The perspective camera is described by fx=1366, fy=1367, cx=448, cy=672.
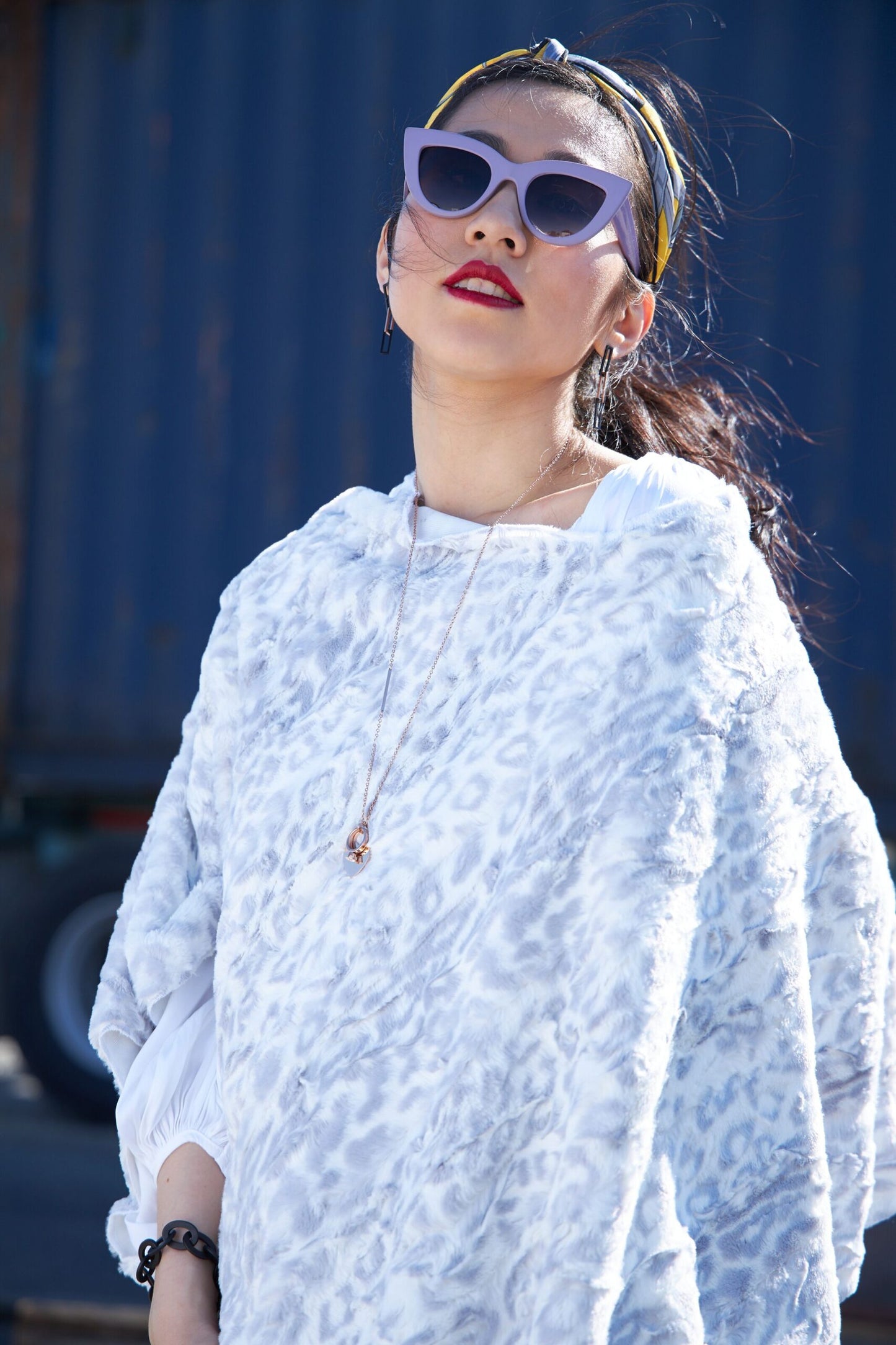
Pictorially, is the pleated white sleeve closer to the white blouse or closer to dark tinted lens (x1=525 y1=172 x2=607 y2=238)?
the white blouse

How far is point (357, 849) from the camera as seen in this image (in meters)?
1.13

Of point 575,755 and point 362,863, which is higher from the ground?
point 575,755

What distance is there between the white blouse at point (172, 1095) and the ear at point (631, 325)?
15 centimetres

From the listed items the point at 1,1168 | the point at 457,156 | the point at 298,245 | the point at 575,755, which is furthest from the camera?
the point at 298,245

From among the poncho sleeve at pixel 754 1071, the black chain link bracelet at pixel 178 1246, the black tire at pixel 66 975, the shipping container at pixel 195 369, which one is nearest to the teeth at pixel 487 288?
the poncho sleeve at pixel 754 1071

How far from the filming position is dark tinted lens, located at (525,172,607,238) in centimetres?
118

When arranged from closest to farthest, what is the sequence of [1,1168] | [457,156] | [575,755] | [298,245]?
[575,755]
[457,156]
[1,1168]
[298,245]

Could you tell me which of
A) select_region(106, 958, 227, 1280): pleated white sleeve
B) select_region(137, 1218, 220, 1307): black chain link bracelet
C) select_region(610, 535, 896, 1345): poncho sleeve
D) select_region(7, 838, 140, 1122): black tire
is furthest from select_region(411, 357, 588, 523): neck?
select_region(7, 838, 140, 1122): black tire

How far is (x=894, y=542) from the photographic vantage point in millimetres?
3891

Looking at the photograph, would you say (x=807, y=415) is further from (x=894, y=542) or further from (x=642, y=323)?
(x=642, y=323)

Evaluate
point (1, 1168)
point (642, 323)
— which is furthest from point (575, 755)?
point (1, 1168)

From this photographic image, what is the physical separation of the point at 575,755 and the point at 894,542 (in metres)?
3.13

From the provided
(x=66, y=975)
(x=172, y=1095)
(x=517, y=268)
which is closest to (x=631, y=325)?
(x=517, y=268)

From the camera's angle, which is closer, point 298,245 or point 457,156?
point 457,156
